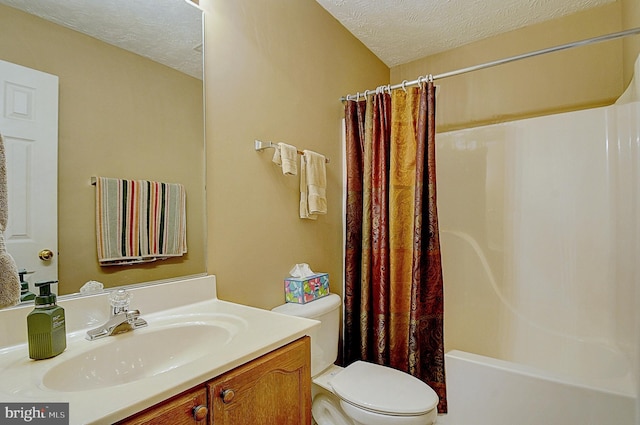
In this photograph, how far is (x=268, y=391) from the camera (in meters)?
0.86

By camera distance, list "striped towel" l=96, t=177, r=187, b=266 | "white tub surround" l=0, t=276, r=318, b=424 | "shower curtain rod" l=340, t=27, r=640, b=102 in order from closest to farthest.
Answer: "white tub surround" l=0, t=276, r=318, b=424, "striped towel" l=96, t=177, r=187, b=266, "shower curtain rod" l=340, t=27, r=640, b=102

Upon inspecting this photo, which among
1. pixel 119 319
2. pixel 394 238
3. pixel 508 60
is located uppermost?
pixel 508 60

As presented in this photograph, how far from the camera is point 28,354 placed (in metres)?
0.79

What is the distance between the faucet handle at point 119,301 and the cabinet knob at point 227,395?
435 mm

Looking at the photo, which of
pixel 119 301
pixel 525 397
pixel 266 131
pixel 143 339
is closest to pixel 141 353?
pixel 143 339

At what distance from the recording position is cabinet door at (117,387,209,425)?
60 centimetres

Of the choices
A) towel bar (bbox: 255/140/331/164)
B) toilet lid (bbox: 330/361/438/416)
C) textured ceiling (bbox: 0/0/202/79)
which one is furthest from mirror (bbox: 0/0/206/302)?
toilet lid (bbox: 330/361/438/416)

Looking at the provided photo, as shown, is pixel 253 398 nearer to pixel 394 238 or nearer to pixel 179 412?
pixel 179 412

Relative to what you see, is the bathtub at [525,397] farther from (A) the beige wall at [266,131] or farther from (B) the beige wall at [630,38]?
(B) the beige wall at [630,38]

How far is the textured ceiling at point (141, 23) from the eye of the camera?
0.97m

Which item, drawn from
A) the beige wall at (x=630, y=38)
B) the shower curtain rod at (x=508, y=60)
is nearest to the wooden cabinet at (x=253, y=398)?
the shower curtain rod at (x=508, y=60)

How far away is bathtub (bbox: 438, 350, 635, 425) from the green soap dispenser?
5.11ft

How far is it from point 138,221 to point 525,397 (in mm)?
1695

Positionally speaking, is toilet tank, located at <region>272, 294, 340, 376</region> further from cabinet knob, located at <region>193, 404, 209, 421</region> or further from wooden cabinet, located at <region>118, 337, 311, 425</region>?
cabinet knob, located at <region>193, 404, 209, 421</region>
